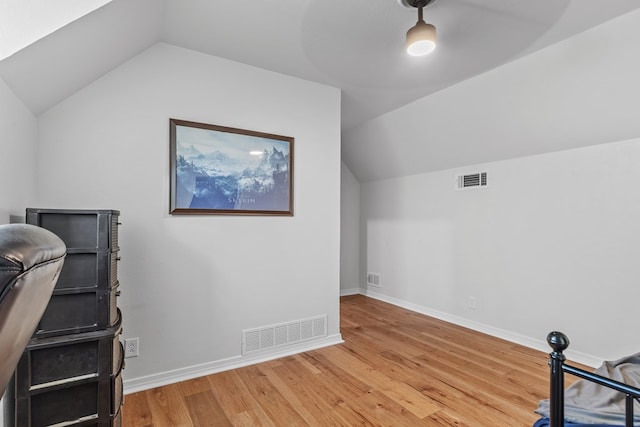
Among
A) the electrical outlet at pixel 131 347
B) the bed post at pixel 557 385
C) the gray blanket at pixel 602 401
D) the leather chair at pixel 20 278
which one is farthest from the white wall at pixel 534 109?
the electrical outlet at pixel 131 347

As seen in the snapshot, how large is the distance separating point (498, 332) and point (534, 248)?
96cm

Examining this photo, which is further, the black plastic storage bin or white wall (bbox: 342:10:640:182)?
white wall (bbox: 342:10:640:182)

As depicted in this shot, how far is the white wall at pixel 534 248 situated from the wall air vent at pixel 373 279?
42 cm

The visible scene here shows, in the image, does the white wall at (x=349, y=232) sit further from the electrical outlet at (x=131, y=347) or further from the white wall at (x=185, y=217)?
the electrical outlet at (x=131, y=347)

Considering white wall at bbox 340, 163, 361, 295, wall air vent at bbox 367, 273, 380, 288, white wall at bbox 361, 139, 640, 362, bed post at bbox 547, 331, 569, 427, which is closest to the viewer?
bed post at bbox 547, 331, 569, 427

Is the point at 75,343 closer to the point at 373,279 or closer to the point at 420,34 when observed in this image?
the point at 420,34

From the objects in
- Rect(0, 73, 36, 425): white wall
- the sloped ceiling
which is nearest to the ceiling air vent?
the sloped ceiling

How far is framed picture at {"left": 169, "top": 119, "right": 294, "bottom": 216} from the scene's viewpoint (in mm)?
2371

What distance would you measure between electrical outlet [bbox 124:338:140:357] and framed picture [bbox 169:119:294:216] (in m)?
0.95

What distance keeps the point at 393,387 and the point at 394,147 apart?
2891 millimetres

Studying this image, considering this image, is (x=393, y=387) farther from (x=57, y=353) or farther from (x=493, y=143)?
Answer: (x=493, y=143)

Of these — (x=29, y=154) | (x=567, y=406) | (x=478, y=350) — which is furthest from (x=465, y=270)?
(x=29, y=154)

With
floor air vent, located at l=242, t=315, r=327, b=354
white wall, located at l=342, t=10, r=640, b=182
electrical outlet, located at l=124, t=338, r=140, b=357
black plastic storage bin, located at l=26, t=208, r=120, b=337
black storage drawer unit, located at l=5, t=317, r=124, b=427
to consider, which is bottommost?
floor air vent, located at l=242, t=315, r=327, b=354

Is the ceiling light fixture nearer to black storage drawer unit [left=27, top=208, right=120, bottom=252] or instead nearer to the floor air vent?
black storage drawer unit [left=27, top=208, right=120, bottom=252]
